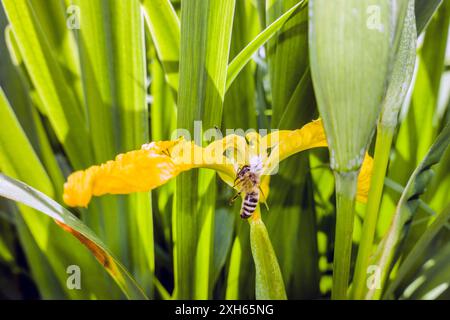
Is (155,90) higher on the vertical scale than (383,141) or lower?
higher

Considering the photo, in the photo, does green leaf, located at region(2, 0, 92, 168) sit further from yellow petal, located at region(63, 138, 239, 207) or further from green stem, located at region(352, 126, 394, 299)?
green stem, located at region(352, 126, 394, 299)

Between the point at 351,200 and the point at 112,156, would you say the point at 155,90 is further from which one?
the point at 351,200

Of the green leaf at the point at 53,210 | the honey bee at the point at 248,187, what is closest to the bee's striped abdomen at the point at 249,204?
the honey bee at the point at 248,187

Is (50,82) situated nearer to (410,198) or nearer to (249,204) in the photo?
(249,204)

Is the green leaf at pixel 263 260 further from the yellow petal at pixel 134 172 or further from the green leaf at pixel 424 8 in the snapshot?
the green leaf at pixel 424 8

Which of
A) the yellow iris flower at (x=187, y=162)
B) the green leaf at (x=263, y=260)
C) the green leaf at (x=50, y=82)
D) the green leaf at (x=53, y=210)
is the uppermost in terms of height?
the green leaf at (x=50, y=82)

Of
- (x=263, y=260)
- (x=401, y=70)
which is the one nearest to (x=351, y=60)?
(x=401, y=70)
